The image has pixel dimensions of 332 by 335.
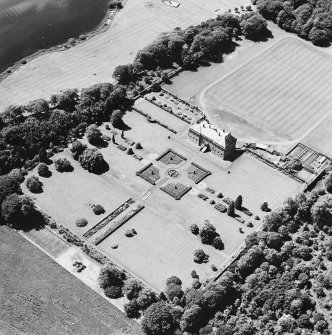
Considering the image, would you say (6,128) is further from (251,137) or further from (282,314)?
(282,314)

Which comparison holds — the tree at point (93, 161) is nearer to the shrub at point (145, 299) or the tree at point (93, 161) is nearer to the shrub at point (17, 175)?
the shrub at point (17, 175)

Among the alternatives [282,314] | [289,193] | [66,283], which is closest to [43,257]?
[66,283]

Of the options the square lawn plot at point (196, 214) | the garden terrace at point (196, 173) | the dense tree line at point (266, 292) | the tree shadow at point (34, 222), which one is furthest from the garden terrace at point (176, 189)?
the tree shadow at point (34, 222)

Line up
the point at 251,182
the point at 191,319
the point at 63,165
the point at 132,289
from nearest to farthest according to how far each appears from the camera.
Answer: the point at 191,319, the point at 132,289, the point at 63,165, the point at 251,182

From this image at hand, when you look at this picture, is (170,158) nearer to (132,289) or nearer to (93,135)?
(93,135)

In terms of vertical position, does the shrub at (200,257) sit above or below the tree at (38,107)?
below

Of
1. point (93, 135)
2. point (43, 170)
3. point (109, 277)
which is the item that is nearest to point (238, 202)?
point (109, 277)

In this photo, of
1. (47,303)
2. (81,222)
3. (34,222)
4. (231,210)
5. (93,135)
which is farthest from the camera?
(93,135)
